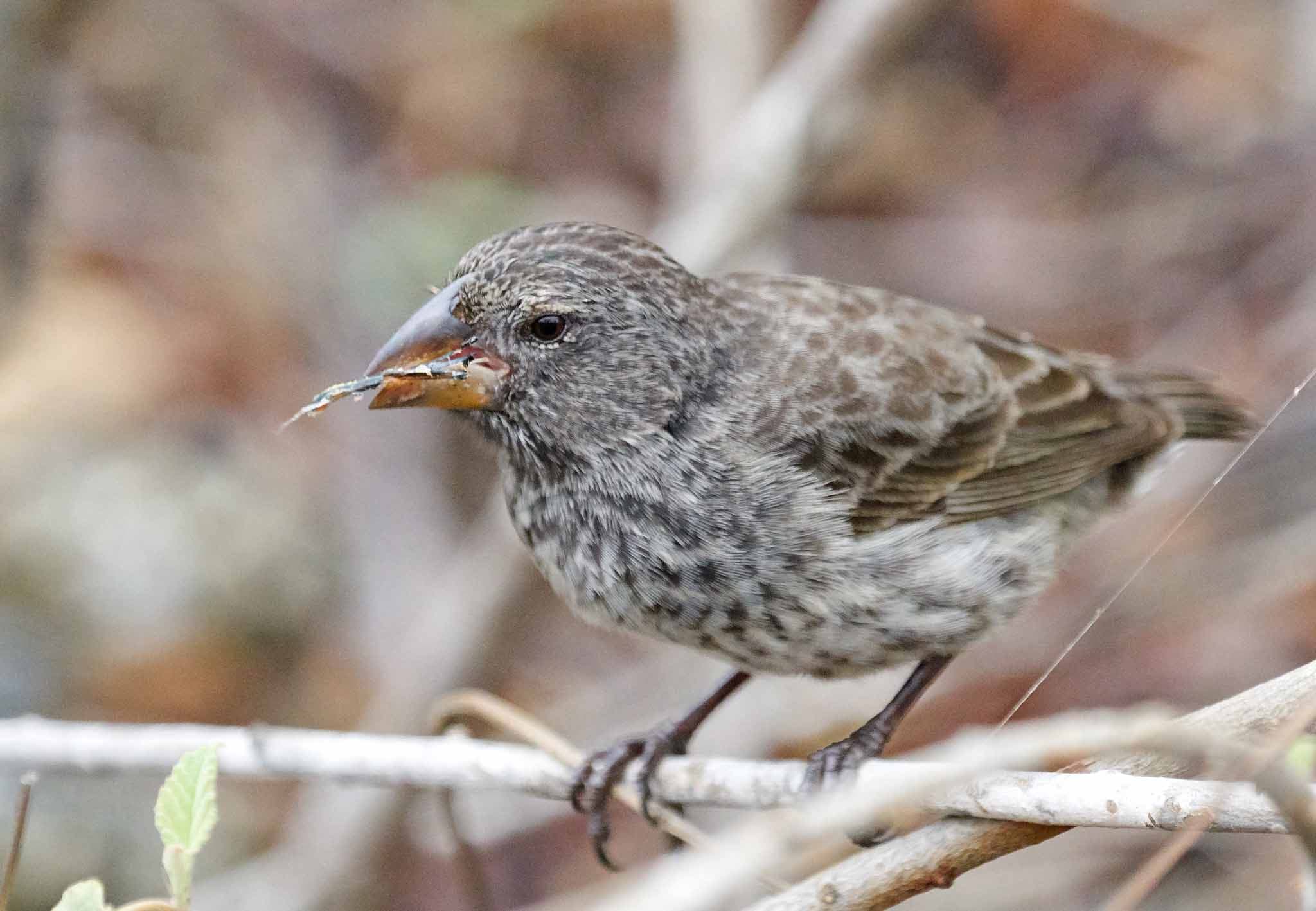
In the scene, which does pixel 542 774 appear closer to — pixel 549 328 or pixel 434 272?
pixel 549 328

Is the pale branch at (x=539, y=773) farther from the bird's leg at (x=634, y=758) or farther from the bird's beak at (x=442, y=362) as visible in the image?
the bird's beak at (x=442, y=362)

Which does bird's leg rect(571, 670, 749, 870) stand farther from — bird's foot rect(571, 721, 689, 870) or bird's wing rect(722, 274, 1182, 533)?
bird's wing rect(722, 274, 1182, 533)

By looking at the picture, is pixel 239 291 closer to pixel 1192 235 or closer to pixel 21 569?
pixel 21 569

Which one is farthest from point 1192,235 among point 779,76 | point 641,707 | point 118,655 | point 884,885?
point 118,655

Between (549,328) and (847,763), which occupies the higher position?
(549,328)

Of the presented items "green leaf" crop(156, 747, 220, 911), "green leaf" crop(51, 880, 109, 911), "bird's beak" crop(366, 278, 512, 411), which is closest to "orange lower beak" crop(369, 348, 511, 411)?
"bird's beak" crop(366, 278, 512, 411)

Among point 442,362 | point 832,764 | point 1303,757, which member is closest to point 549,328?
point 442,362

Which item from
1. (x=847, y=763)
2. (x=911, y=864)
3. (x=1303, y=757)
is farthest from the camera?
(x=847, y=763)
